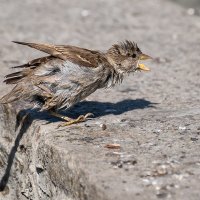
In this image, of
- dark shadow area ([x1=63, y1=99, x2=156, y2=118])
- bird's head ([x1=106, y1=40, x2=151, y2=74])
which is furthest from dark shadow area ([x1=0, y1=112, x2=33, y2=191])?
bird's head ([x1=106, y1=40, x2=151, y2=74])

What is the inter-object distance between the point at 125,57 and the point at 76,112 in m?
0.64

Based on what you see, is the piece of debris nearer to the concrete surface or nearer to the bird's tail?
the concrete surface

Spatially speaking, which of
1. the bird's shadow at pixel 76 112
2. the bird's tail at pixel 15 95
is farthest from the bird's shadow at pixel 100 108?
the bird's tail at pixel 15 95

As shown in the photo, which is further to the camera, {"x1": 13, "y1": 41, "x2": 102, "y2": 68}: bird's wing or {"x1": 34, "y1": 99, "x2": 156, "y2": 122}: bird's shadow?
{"x1": 34, "y1": 99, "x2": 156, "y2": 122}: bird's shadow

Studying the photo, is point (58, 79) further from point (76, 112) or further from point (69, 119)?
point (76, 112)

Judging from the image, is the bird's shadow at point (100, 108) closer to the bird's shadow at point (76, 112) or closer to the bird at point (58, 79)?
the bird's shadow at point (76, 112)

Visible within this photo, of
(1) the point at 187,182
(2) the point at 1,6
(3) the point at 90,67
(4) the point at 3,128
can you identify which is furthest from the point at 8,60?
(1) the point at 187,182

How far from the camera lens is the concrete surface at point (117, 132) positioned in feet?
14.4

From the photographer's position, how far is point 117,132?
5.37 metres

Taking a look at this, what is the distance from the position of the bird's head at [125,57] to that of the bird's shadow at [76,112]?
35 centimetres

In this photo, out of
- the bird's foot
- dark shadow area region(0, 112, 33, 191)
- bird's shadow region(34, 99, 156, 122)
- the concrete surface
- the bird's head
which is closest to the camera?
the concrete surface

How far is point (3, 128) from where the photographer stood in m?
6.05

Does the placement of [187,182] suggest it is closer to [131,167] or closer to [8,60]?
[131,167]

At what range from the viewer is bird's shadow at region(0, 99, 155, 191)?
5738mm
